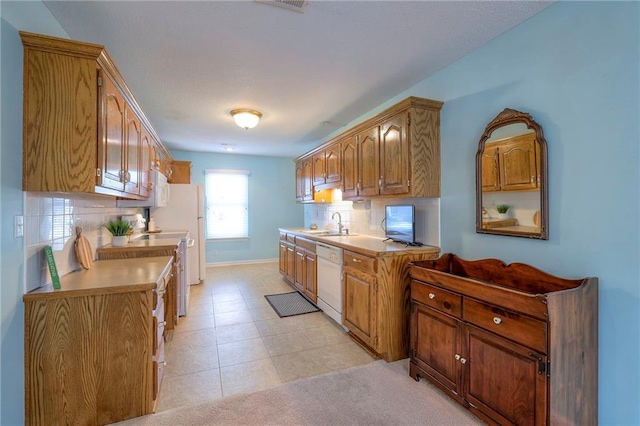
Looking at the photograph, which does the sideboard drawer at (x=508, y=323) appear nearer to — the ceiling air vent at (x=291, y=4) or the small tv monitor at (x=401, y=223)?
the small tv monitor at (x=401, y=223)

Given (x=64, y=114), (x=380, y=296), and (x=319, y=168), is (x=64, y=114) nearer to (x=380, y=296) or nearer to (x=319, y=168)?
(x=380, y=296)

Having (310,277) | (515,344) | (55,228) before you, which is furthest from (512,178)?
(55,228)

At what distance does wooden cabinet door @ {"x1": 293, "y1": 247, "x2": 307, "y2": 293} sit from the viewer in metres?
4.09

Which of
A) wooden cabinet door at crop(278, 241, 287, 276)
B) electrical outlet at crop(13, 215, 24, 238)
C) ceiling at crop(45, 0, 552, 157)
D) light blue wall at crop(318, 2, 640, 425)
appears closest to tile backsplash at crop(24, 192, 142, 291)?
electrical outlet at crop(13, 215, 24, 238)

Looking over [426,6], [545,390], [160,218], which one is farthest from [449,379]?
[160,218]

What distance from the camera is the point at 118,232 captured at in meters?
2.94

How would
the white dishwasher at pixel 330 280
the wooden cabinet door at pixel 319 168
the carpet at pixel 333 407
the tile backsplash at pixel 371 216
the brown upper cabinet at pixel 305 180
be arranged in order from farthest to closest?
1. the brown upper cabinet at pixel 305 180
2. the wooden cabinet door at pixel 319 168
3. the white dishwasher at pixel 330 280
4. the tile backsplash at pixel 371 216
5. the carpet at pixel 333 407

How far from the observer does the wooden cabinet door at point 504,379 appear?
4.78ft

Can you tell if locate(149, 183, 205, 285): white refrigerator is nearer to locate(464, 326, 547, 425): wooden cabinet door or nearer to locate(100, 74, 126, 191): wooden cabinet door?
locate(100, 74, 126, 191): wooden cabinet door

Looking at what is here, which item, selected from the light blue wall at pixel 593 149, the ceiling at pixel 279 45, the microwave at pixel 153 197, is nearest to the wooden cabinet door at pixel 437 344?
the light blue wall at pixel 593 149

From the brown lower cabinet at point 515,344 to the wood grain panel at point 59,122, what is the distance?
7.73ft

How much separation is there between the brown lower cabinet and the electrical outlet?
2.50 m

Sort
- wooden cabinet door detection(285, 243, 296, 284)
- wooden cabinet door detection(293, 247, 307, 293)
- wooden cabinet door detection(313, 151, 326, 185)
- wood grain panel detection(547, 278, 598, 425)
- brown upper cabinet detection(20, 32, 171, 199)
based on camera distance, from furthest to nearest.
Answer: wooden cabinet door detection(285, 243, 296, 284), wooden cabinet door detection(313, 151, 326, 185), wooden cabinet door detection(293, 247, 307, 293), brown upper cabinet detection(20, 32, 171, 199), wood grain panel detection(547, 278, 598, 425)

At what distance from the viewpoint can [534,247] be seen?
6.24 ft
